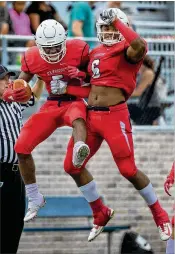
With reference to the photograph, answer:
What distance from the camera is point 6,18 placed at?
1434 centimetres

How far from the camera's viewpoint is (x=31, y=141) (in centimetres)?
1038

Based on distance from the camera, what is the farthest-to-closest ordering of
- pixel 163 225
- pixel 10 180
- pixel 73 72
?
pixel 10 180 → pixel 163 225 → pixel 73 72

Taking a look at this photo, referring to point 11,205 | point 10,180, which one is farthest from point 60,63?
point 11,205

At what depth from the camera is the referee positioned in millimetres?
11141

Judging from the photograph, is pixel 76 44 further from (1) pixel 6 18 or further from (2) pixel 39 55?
(1) pixel 6 18

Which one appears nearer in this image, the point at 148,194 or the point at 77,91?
the point at 77,91

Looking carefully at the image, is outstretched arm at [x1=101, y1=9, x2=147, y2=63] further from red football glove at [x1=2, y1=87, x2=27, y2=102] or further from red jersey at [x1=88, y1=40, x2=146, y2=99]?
red football glove at [x1=2, y1=87, x2=27, y2=102]

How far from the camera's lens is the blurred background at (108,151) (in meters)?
14.3

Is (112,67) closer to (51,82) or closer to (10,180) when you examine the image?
(51,82)

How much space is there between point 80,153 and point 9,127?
147 cm

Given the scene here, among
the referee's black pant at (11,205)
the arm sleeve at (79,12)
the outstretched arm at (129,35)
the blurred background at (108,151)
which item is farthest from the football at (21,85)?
the arm sleeve at (79,12)

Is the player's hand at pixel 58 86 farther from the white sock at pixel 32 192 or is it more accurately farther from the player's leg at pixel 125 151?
the white sock at pixel 32 192

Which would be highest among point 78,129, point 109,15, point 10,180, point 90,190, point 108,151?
point 109,15

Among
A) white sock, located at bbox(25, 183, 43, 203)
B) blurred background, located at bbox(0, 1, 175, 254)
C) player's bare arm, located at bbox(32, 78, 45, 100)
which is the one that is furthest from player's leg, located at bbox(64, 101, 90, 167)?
blurred background, located at bbox(0, 1, 175, 254)
